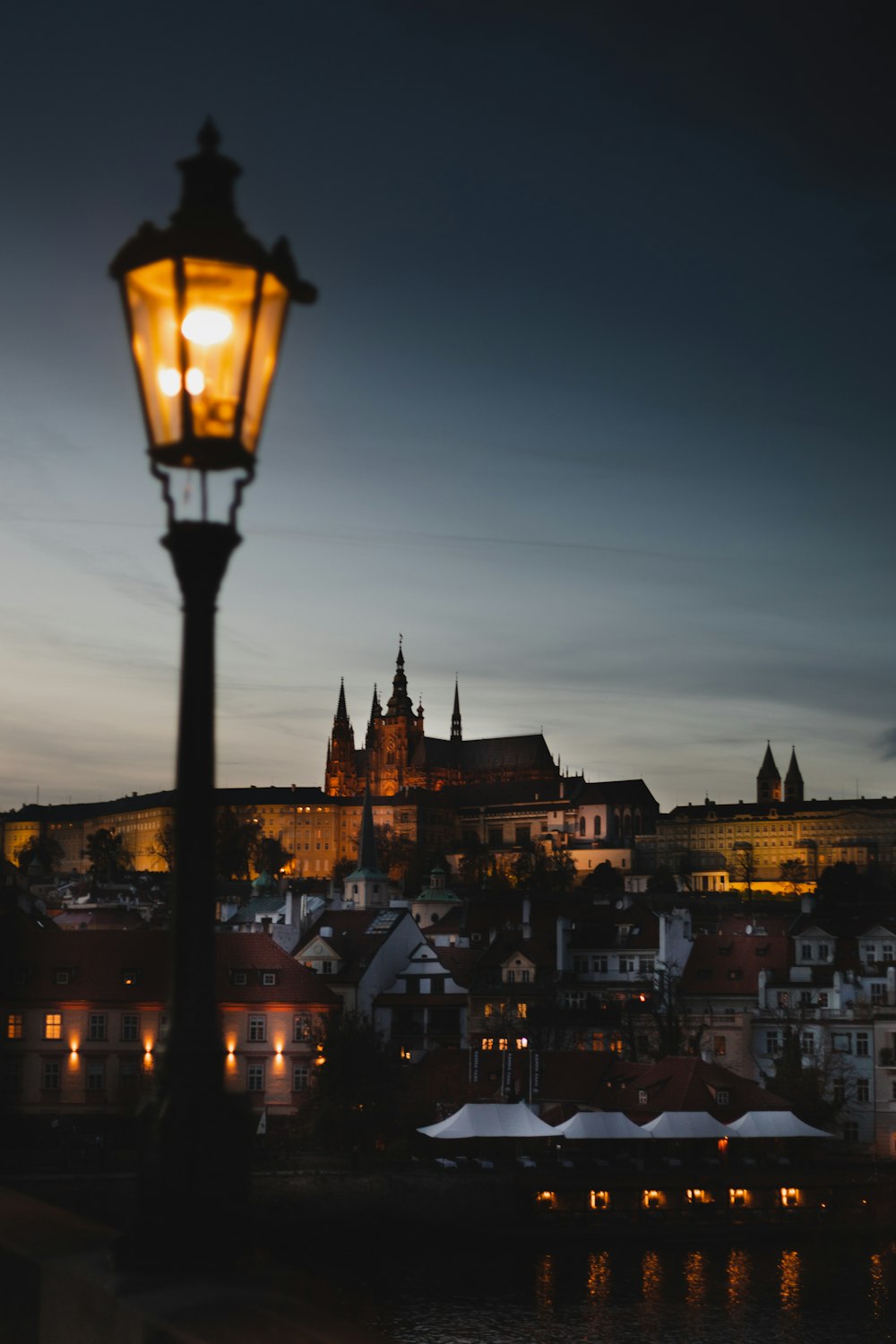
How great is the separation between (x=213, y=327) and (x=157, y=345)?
7.7 inches

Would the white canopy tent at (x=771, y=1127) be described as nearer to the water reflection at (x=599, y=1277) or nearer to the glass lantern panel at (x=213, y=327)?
the water reflection at (x=599, y=1277)

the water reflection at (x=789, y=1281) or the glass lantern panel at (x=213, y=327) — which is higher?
the glass lantern panel at (x=213, y=327)

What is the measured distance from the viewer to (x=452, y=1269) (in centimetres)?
4944

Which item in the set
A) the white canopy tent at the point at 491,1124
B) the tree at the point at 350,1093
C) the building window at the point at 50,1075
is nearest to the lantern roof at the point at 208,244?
the white canopy tent at the point at 491,1124

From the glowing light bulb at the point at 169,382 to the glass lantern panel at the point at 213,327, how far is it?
0.05m

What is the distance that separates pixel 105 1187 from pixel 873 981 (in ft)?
112

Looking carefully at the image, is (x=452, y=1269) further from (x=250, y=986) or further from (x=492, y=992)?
(x=492, y=992)

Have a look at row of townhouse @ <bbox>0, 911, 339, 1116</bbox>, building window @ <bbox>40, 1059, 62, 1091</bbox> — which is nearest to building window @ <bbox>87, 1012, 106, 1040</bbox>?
row of townhouse @ <bbox>0, 911, 339, 1116</bbox>

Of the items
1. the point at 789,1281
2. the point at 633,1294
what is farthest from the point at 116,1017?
the point at 789,1281

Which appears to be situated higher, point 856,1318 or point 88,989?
point 88,989

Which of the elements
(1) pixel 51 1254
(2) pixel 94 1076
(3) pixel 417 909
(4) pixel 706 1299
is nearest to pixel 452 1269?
(4) pixel 706 1299

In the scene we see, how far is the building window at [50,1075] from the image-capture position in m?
63.1

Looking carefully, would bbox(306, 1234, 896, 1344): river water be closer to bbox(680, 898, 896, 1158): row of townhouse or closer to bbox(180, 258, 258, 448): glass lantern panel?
bbox(680, 898, 896, 1158): row of townhouse

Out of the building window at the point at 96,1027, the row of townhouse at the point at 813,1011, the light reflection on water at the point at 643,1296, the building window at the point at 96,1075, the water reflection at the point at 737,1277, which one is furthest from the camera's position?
the row of townhouse at the point at 813,1011
